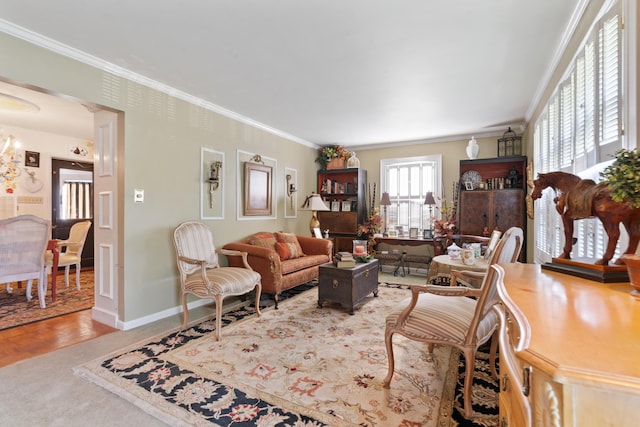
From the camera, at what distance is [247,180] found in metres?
4.50

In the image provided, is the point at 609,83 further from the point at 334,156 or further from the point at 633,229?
the point at 334,156

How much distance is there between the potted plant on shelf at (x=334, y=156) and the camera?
626 cm

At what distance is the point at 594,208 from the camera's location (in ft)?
3.99

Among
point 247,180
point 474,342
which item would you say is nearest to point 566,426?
point 474,342

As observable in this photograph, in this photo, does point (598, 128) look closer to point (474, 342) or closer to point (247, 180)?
point (474, 342)

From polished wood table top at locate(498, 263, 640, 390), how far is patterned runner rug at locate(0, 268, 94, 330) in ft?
14.4

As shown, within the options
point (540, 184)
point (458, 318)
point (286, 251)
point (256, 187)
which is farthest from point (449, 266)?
point (256, 187)

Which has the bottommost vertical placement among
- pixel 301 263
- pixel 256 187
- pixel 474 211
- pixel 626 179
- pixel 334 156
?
pixel 301 263

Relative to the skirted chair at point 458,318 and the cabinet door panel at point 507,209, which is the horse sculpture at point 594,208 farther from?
the cabinet door panel at point 507,209

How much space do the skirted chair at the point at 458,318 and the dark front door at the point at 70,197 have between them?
21.5 ft

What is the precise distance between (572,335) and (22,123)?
7.06 metres

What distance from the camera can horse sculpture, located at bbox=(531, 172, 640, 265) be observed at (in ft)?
3.69

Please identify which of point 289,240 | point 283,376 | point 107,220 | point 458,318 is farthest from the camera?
point 289,240

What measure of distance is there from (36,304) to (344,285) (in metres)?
3.84
